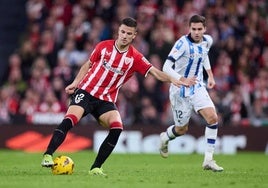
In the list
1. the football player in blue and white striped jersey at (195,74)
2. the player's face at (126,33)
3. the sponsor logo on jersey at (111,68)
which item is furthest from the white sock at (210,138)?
the player's face at (126,33)

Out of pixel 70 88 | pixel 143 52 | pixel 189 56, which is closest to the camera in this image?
pixel 70 88

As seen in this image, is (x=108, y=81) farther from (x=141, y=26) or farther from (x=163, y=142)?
(x=141, y=26)

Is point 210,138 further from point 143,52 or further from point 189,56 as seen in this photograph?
point 143,52

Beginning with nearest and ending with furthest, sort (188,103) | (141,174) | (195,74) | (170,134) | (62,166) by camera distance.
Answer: (62,166), (141,174), (195,74), (188,103), (170,134)

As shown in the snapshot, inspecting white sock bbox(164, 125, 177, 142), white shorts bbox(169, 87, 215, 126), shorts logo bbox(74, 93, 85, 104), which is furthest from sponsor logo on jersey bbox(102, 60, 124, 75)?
white sock bbox(164, 125, 177, 142)

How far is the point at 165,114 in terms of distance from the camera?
68.6ft

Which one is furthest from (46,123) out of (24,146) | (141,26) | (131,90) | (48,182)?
(48,182)

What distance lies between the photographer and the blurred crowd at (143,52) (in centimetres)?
2108

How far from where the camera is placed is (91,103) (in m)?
12.0

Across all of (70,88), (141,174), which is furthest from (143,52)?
(70,88)

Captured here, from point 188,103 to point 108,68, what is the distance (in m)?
2.43

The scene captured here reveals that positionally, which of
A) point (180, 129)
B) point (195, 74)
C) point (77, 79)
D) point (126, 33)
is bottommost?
point (180, 129)

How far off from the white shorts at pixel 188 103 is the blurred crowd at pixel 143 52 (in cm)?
623

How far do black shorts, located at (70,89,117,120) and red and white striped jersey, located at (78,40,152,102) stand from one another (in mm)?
59
